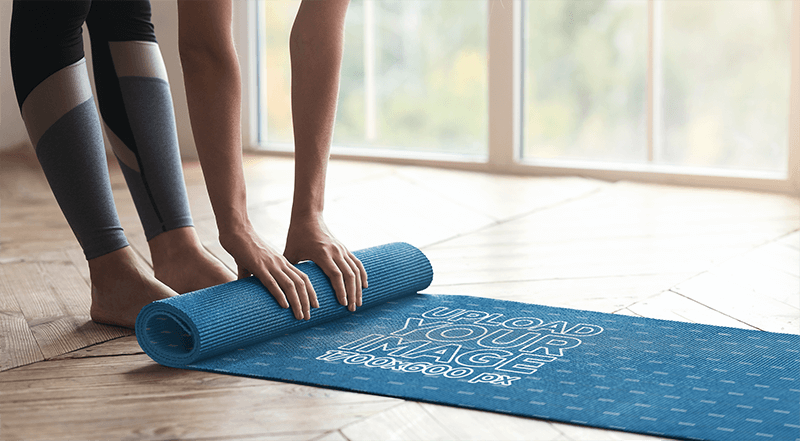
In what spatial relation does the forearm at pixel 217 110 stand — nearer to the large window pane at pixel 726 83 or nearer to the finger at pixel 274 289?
→ the finger at pixel 274 289

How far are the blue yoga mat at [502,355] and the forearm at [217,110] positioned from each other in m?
0.14

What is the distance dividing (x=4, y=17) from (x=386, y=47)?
1.73 m

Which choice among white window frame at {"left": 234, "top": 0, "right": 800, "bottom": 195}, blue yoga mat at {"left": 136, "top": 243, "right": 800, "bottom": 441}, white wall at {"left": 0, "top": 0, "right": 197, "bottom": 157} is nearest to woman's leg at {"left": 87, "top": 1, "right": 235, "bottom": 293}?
blue yoga mat at {"left": 136, "top": 243, "right": 800, "bottom": 441}

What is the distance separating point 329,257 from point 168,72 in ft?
10.1

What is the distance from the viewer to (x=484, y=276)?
1.54 meters

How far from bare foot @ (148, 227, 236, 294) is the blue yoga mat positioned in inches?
6.9

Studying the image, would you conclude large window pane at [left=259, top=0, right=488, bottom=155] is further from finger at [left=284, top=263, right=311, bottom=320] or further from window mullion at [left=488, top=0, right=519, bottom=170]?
finger at [left=284, top=263, right=311, bottom=320]

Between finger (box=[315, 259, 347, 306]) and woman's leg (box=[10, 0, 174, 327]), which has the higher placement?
woman's leg (box=[10, 0, 174, 327])

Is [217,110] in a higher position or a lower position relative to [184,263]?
higher

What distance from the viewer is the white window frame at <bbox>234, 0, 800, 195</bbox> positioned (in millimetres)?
2641

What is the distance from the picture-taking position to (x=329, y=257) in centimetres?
122

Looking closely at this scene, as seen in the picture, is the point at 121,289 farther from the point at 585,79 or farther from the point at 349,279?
the point at 585,79

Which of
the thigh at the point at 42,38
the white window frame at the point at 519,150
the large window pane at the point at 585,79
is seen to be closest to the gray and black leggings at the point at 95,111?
the thigh at the point at 42,38

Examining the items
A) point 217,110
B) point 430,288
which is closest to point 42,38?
point 217,110
